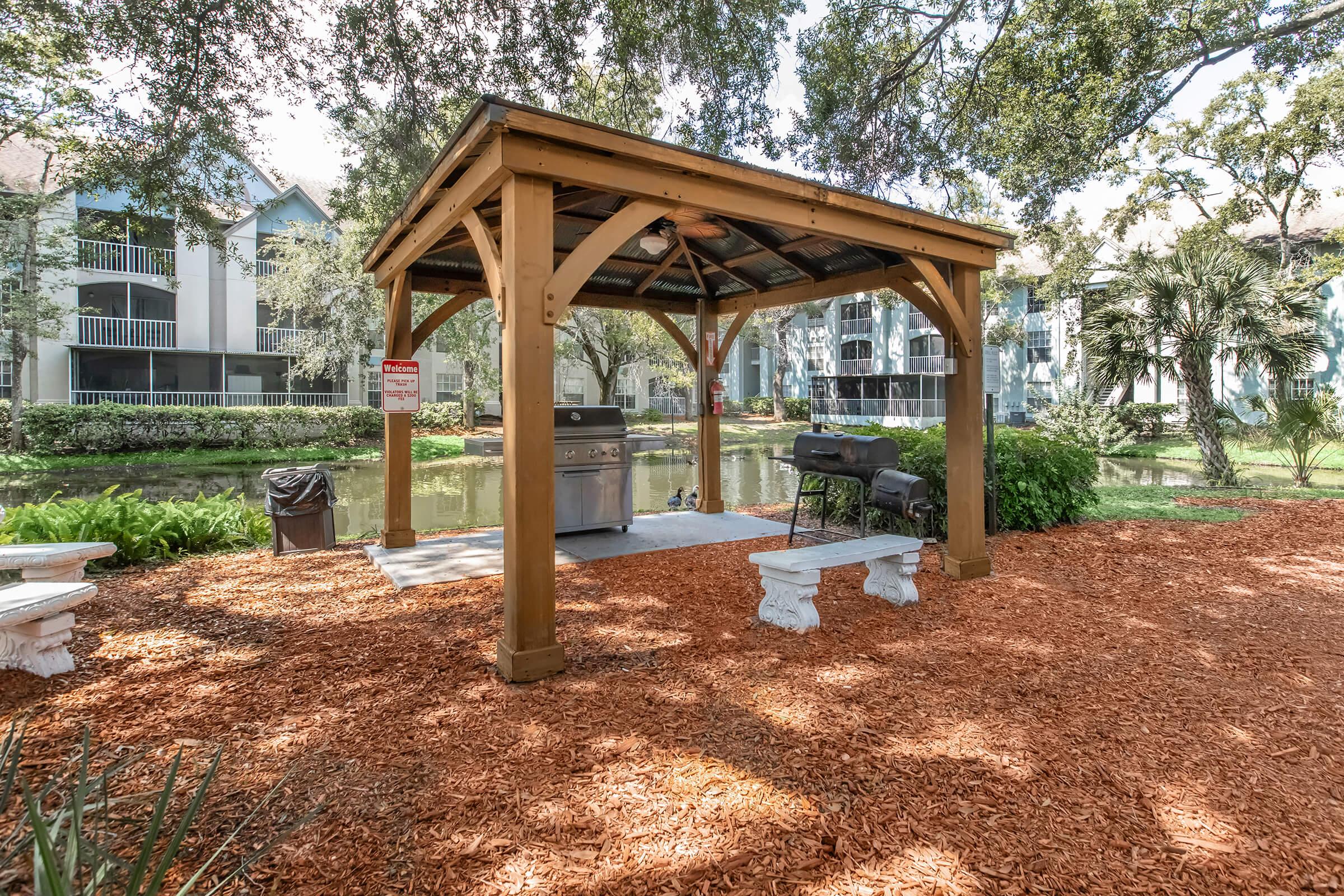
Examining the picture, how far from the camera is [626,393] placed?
122 ft

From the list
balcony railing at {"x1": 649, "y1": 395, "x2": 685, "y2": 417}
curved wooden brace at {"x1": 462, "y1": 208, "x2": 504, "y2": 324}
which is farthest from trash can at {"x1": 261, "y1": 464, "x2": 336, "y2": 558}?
balcony railing at {"x1": 649, "y1": 395, "x2": 685, "y2": 417}

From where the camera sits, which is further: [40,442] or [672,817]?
[40,442]

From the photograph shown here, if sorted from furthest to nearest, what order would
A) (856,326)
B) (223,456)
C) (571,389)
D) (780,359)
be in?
1. (856,326)
2. (571,389)
3. (780,359)
4. (223,456)

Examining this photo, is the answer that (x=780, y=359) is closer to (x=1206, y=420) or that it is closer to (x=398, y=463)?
(x=1206, y=420)

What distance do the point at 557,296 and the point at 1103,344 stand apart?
10.9 meters

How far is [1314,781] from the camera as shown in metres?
2.64

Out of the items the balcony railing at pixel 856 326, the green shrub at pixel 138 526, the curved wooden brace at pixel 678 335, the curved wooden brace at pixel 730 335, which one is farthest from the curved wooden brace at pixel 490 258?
the balcony railing at pixel 856 326

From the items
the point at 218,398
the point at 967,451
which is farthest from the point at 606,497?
the point at 218,398

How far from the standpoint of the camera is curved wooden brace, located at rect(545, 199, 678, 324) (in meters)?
3.60

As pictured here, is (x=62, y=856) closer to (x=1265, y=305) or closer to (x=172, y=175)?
(x=172, y=175)

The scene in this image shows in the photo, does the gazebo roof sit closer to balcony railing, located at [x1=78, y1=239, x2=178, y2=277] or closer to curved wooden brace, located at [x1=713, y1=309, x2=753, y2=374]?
curved wooden brace, located at [x1=713, y1=309, x2=753, y2=374]

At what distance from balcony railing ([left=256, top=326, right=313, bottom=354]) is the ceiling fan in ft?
70.6

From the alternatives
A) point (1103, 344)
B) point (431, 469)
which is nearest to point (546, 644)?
point (1103, 344)

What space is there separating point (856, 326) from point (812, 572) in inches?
1252
